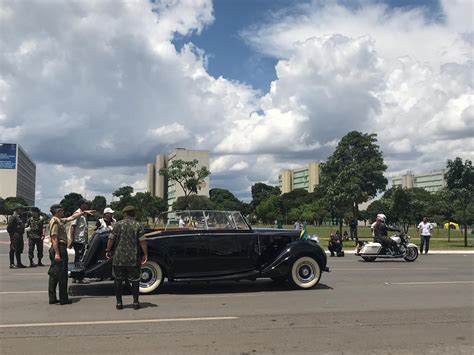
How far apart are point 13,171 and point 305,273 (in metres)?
169

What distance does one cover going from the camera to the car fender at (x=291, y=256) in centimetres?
1031

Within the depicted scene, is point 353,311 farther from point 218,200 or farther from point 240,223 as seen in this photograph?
point 218,200

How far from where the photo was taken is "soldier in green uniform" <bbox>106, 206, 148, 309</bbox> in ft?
27.0

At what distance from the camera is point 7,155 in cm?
13650

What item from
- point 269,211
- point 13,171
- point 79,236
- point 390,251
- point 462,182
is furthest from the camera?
point 13,171

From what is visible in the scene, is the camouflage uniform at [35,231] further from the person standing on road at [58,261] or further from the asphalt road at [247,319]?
the person standing on road at [58,261]

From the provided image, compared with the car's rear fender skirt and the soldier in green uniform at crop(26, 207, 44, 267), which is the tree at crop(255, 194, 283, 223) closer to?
the soldier in green uniform at crop(26, 207, 44, 267)

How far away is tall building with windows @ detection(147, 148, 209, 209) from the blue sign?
39018 millimetres

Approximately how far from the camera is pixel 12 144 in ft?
453

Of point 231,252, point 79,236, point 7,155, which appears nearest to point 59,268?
point 231,252

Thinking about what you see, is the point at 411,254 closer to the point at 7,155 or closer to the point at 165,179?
the point at 165,179

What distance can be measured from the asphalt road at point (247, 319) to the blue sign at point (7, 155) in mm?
136013

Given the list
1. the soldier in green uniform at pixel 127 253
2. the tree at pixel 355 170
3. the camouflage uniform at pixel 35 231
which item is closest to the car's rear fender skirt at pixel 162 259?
the soldier in green uniform at pixel 127 253

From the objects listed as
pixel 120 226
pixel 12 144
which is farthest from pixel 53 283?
pixel 12 144
